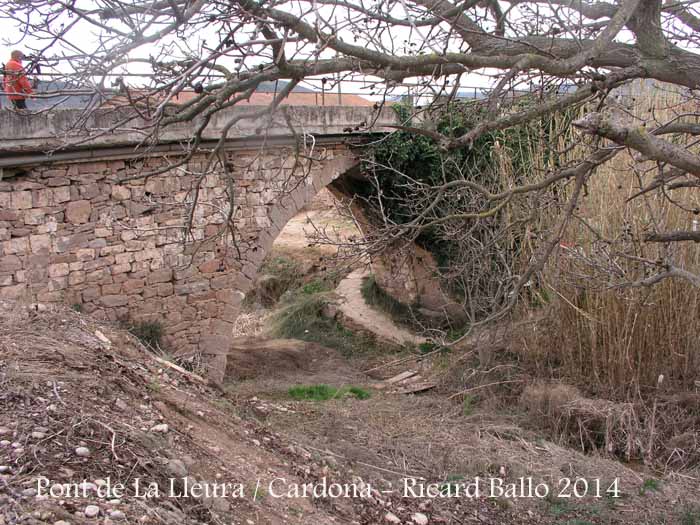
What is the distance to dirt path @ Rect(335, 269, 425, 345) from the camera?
38.1ft

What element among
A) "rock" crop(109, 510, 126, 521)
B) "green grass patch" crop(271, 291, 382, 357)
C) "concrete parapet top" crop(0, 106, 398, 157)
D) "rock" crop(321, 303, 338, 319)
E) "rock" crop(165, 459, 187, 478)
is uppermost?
"concrete parapet top" crop(0, 106, 398, 157)

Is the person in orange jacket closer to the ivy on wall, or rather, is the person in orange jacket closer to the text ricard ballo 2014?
the text ricard ballo 2014

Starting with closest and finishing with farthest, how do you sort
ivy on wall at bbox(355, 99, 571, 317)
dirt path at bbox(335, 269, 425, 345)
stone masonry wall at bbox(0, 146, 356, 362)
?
stone masonry wall at bbox(0, 146, 356, 362), ivy on wall at bbox(355, 99, 571, 317), dirt path at bbox(335, 269, 425, 345)

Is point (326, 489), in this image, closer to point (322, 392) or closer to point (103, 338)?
point (103, 338)

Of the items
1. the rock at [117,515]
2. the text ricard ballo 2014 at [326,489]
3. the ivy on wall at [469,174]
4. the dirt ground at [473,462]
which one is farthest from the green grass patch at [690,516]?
the rock at [117,515]

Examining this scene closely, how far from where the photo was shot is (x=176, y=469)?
3170 mm

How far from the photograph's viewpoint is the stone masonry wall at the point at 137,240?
6.39 m

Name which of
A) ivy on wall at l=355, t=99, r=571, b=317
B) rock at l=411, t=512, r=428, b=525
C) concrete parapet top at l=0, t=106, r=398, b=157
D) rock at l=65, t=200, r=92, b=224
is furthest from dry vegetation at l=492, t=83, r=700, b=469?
rock at l=65, t=200, r=92, b=224

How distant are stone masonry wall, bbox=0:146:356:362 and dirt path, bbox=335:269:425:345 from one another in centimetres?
349

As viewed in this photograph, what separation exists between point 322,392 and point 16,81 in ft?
19.7

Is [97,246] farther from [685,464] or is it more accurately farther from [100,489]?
[685,464]

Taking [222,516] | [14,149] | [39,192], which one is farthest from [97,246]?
[222,516]

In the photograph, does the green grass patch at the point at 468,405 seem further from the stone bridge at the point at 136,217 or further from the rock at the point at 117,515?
the rock at the point at 117,515

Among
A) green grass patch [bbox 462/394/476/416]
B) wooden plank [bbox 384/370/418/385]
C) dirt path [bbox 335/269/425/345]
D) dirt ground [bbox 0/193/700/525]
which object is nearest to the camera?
dirt ground [bbox 0/193/700/525]
